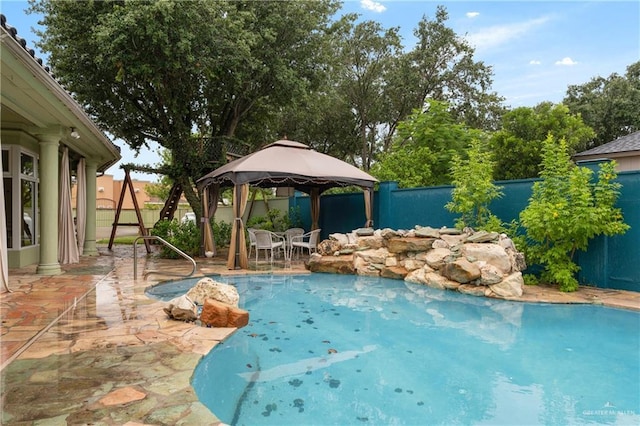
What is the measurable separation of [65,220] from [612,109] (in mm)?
23761

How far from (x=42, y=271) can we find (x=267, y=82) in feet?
28.3

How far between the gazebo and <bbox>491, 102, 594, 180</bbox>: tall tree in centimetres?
590

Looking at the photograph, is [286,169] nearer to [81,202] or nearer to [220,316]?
[220,316]

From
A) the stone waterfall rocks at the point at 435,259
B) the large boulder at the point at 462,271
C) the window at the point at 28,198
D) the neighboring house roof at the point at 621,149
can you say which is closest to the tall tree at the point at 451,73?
the neighboring house roof at the point at 621,149

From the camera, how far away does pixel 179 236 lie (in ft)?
36.1

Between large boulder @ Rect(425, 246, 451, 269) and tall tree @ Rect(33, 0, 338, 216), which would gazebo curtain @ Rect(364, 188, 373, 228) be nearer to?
large boulder @ Rect(425, 246, 451, 269)

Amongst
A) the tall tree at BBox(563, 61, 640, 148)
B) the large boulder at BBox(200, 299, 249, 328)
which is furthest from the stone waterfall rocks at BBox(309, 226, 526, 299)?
the tall tree at BBox(563, 61, 640, 148)

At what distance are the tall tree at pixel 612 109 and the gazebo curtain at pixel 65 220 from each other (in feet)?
72.4

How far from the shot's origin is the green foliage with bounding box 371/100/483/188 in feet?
37.8

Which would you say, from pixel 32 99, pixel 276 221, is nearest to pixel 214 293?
pixel 32 99

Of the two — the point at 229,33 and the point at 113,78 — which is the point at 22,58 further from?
the point at 113,78

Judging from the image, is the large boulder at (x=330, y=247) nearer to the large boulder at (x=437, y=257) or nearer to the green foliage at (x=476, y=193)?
the large boulder at (x=437, y=257)

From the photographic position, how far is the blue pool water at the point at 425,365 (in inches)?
112

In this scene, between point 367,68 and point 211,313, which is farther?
point 367,68
